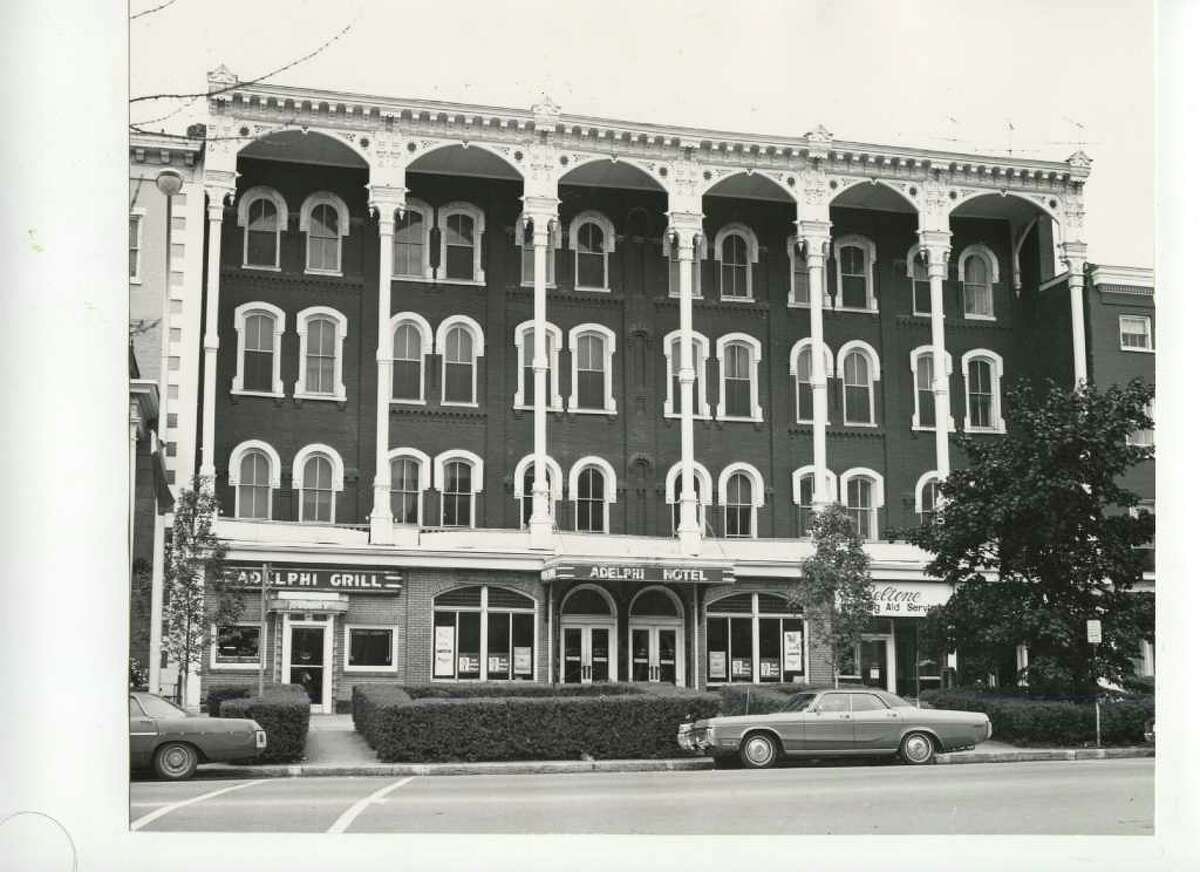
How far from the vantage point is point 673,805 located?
11492mm

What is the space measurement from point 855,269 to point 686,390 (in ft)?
10.4

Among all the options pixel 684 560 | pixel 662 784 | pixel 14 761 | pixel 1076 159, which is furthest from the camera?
pixel 684 560

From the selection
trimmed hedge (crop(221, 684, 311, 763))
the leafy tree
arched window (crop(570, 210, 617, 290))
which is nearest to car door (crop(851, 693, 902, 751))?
the leafy tree

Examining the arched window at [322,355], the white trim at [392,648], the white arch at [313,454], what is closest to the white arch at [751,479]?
the white trim at [392,648]

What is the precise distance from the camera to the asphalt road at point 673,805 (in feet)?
35.2

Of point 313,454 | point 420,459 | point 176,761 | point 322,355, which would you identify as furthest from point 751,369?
point 176,761

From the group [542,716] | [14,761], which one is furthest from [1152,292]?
[14,761]

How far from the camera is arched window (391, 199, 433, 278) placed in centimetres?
2267

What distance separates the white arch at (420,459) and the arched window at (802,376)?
607 cm

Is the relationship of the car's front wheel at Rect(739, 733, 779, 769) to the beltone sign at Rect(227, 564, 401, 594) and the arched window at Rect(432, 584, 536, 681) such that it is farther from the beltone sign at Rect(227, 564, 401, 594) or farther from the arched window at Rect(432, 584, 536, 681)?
the beltone sign at Rect(227, 564, 401, 594)

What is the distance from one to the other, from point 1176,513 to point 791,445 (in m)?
10.9

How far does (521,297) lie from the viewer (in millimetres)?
23094

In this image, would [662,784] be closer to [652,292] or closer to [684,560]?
[684,560]

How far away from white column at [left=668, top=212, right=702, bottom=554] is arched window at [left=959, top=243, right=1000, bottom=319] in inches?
164
